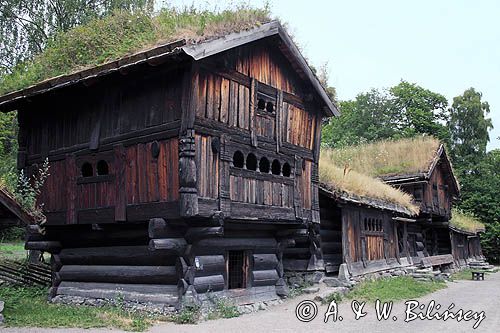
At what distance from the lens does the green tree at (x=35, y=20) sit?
28422mm

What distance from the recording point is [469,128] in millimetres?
51625

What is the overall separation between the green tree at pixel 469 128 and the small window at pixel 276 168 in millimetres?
39057

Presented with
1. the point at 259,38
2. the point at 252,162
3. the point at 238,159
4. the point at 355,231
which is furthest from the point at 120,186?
the point at 355,231

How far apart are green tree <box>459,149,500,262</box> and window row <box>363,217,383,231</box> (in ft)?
87.3

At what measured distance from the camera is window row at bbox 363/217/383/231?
71.2 feet

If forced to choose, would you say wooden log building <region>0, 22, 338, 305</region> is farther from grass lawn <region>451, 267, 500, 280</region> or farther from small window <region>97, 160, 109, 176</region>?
grass lawn <region>451, 267, 500, 280</region>

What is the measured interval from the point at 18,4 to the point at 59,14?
2212mm

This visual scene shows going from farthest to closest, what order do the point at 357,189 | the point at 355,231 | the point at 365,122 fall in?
the point at 365,122 < the point at 355,231 < the point at 357,189

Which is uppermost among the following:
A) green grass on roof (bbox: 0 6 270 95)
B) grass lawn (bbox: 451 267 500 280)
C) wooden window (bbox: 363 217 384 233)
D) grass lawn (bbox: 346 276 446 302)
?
green grass on roof (bbox: 0 6 270 95)

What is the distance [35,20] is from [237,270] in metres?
20.1

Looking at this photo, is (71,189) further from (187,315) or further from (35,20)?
(35,20)

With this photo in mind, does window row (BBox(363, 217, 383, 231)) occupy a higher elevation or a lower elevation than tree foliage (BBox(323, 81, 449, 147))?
lower

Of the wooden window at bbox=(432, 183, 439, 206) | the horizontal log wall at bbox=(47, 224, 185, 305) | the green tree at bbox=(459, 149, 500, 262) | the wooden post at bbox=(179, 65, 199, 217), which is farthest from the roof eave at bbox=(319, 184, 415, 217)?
the green tree at bbox=(459, 149, 500, 262)

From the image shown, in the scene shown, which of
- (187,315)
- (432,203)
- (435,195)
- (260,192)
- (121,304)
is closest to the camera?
(187,315)
